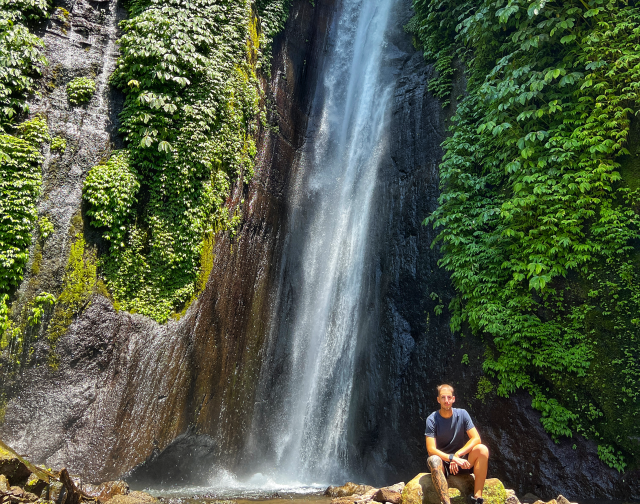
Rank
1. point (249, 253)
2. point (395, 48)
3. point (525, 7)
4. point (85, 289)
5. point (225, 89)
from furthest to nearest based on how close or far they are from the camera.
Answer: point (395, 48) < point (249, 253) < point (225, 89) < point (525, 7) < point (85, 289)

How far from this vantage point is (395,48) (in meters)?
14.1

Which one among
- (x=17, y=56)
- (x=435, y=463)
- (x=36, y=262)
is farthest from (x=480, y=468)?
(x=17, y=56)

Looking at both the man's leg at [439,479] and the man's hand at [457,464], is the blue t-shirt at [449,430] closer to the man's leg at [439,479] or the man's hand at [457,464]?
the man's hand at [457,464]

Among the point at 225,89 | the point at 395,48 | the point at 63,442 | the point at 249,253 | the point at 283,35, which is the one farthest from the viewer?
the point at 395,48

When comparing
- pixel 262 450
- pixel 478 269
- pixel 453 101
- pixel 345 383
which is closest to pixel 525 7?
pixel 453 101

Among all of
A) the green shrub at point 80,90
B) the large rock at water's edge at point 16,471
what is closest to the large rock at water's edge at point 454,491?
the large rock at water's edge at point 16,471

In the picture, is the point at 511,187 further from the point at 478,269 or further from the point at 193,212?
the point at 193,212

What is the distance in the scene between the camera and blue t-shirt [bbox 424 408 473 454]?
4082mm

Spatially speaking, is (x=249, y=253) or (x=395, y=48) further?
(x=395, y=48)

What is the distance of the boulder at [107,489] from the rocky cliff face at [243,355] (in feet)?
0.79

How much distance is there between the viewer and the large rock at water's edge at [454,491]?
3.78 meters

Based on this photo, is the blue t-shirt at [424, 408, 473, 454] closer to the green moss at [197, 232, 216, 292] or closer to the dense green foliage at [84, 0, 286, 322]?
the dense green foliage at [84, 0, 286, 322]

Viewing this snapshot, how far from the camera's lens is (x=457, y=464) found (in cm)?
377

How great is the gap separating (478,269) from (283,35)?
1010 cm
